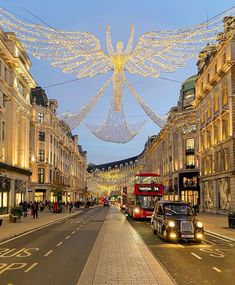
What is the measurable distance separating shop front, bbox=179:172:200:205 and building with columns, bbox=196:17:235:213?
39.7 ft

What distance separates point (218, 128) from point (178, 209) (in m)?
34.8

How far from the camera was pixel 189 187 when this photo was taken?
7862cm

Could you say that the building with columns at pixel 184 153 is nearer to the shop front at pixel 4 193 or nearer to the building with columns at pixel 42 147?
the building with columns at pixel 42 147

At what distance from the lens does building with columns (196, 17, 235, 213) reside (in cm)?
4912

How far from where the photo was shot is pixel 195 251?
714 inches

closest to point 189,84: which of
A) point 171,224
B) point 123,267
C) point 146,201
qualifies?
point 146,201

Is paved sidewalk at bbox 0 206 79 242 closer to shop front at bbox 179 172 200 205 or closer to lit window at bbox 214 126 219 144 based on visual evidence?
lit window at bbox 214 126 219 144

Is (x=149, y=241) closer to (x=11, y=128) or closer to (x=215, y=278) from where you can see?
(x=215, y=278)

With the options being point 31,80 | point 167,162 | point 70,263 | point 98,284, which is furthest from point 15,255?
point 167,162

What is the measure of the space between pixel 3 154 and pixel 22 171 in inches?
314

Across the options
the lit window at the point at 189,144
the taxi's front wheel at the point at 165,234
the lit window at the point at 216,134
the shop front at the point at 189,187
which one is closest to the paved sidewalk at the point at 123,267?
the taxi's front wheel at the point at 165,234

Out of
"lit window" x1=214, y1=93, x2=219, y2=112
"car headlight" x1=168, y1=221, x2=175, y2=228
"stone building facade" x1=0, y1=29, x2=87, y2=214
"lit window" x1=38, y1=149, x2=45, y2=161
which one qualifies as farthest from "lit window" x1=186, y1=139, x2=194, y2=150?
"car headlight" x1=168, y1=221, x2=175, y2=228

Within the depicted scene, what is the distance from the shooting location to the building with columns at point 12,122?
51000mm

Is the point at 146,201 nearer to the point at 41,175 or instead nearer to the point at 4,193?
the point at 4,193
